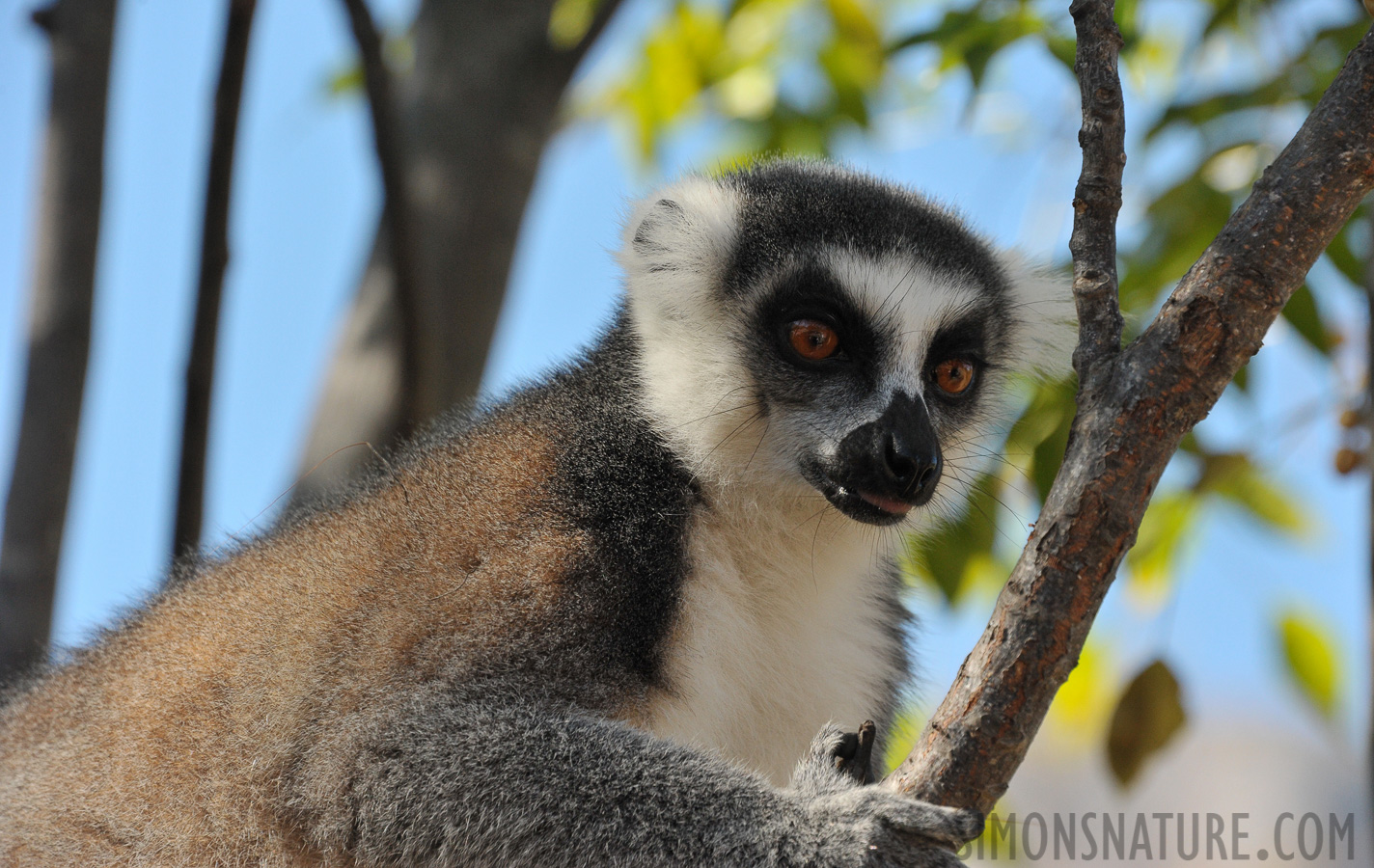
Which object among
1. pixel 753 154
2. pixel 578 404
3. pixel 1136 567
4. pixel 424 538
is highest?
pixel 753 154

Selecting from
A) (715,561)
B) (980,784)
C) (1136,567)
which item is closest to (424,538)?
(715,561)

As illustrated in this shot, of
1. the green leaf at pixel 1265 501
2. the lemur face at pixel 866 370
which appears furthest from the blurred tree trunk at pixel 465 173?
the green leaf at pixel 1265 501

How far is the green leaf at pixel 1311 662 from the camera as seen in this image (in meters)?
5.57

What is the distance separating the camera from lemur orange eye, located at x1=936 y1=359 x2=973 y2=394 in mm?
4441

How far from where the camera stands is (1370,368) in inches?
168

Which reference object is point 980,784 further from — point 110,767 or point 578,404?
point 110,767

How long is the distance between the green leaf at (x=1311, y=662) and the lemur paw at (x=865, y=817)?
3.31m

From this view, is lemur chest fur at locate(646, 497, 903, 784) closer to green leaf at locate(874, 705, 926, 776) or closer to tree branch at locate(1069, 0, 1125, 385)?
green leaf at locate(874, 705, 926, 776)

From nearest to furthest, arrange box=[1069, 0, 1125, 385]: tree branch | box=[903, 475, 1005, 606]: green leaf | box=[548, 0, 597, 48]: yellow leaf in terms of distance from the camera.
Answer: box=[1069, 0, 1125, 385]: tree branch < box=[903, 475, 1005, 606]: green leaf < box=[548, 0, 597, 48]: yellow leaf

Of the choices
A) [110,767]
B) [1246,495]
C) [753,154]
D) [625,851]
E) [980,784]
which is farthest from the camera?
[753,154]

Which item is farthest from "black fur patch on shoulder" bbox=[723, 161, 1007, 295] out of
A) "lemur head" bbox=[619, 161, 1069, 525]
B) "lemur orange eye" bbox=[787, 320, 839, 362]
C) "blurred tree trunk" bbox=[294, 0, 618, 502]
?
"blurred tree trunk" bbox=[294, 0, 618, 502]

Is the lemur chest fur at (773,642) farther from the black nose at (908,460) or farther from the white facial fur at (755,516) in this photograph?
the black nose at (908,460)

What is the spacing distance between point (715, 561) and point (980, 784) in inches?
56.5

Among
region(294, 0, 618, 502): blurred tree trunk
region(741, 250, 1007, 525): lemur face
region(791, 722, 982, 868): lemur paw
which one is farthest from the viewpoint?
region(294, 0, 618, 502): blurred tree trunk
